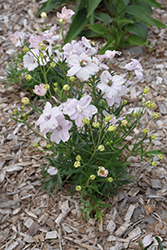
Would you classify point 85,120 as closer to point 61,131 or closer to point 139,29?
point 61,131

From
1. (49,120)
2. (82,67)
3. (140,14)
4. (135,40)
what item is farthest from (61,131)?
(135,40)

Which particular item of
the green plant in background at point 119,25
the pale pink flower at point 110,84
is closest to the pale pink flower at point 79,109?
the pale pink flower at point 110,84

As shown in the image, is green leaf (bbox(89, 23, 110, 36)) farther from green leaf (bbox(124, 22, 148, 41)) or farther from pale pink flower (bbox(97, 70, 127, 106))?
pale pink flower (bbox(97, 70, 127, 106))

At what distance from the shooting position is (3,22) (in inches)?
125

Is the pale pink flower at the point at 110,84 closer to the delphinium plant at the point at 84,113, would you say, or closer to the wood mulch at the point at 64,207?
the delphinium plant at the point at 84,113

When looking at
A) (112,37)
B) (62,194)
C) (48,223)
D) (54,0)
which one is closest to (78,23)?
(112,37)

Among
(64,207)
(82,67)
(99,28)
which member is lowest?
(64,207)

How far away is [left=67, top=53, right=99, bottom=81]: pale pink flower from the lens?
116 cm

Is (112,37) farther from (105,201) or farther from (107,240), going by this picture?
(107,240)

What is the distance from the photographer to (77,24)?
2.71 m

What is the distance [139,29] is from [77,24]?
65cm

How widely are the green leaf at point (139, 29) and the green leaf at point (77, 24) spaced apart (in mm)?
470

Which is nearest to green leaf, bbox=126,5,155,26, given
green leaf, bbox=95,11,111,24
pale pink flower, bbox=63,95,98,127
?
green leaf, bbox=95,11,111,24

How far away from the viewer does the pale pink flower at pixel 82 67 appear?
3.79 ft
